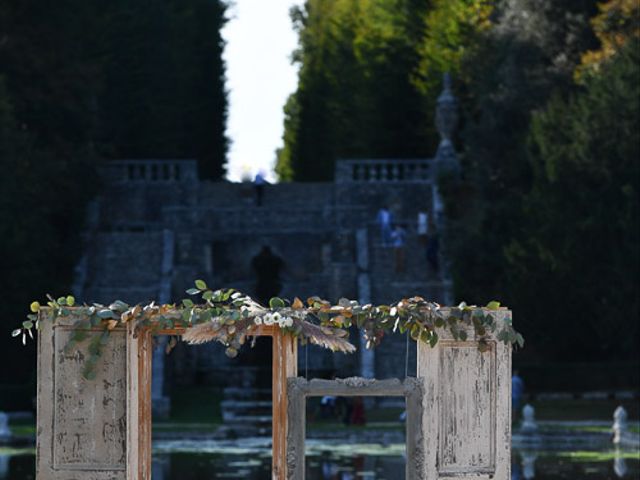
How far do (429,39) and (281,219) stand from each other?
11742 mm

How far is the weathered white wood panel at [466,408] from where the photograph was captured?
17.5 metres

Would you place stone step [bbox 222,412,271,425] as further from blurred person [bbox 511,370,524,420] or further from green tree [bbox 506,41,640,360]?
green tree [bbox 506,41,640,360]

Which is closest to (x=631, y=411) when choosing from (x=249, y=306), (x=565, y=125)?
(x=565, y=125)

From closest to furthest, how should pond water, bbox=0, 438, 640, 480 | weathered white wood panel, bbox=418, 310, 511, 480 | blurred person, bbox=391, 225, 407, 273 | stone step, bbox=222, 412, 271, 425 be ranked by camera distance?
weathered white wood panel, bbox=418, 310, 511, 480
pond water, bbox=0, 438, 640, 480
stone step, bbox=222, 412, 271, 425
blurred person, bbox=391, 225, 407, 273

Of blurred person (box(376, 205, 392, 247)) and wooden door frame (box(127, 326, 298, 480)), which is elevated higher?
blurred person (box(376, 205, 392, 247))

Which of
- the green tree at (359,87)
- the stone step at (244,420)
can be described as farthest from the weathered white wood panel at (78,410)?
the green tree at (359,87)

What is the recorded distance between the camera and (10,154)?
48.8 meters

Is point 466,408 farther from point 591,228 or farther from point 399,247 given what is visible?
point 399,247

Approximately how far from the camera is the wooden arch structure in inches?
683

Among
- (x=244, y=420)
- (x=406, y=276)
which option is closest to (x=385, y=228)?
(x=406, y=276)

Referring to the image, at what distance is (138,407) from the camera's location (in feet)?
57.4

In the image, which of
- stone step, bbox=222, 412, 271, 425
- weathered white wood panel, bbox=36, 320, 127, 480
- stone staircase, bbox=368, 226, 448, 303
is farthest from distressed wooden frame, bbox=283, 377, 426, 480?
stone staircase, bbox=368, 226, 448, 303

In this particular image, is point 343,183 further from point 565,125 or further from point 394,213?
point 565,125

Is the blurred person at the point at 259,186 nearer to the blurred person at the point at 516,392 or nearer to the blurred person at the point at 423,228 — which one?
the blurred person at the point at 423,228
